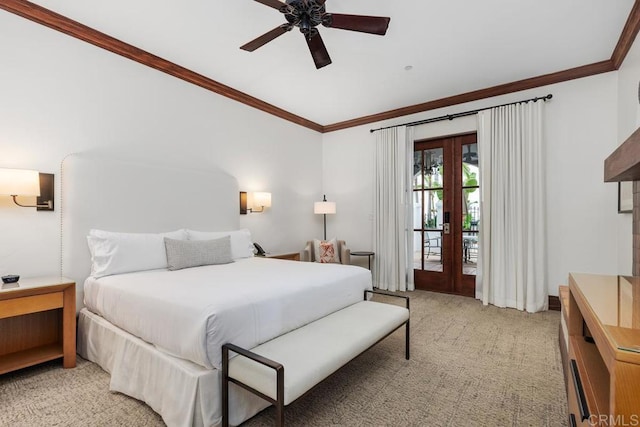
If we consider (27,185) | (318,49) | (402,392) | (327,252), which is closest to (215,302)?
(402,392)

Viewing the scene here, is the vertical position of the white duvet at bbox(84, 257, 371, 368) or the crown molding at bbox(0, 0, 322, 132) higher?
the crown molding at bbox(0, 0, 322, 132)

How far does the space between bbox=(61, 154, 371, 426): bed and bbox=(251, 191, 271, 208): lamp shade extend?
0.77 metres

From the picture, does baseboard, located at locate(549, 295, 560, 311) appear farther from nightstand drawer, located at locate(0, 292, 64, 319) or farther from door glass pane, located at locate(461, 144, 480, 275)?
nightstand drawer, located at locate(0, 292, 64, 319)

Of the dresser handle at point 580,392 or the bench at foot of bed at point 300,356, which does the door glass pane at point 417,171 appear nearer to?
the bench at foot of bed at point 300,356

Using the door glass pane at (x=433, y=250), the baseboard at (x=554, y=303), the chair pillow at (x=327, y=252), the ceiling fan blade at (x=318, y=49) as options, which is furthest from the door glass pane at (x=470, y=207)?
the ceiling fan blade at (x=318, y=49)

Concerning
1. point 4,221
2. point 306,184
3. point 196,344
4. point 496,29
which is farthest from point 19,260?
point 496,29

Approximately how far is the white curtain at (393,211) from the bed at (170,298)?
1.99m

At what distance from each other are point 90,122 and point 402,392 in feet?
11.2

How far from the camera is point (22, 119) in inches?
97.7

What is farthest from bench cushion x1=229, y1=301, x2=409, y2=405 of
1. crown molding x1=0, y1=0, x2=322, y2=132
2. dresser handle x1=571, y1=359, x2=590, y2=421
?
crown molding x1=0, y1=0, x2=322, y2=132

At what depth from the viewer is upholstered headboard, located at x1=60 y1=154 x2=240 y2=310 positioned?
104 inches

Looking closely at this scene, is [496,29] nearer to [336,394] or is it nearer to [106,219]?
[336,394]

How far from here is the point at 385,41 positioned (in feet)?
9.84

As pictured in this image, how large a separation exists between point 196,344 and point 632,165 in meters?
1.99
